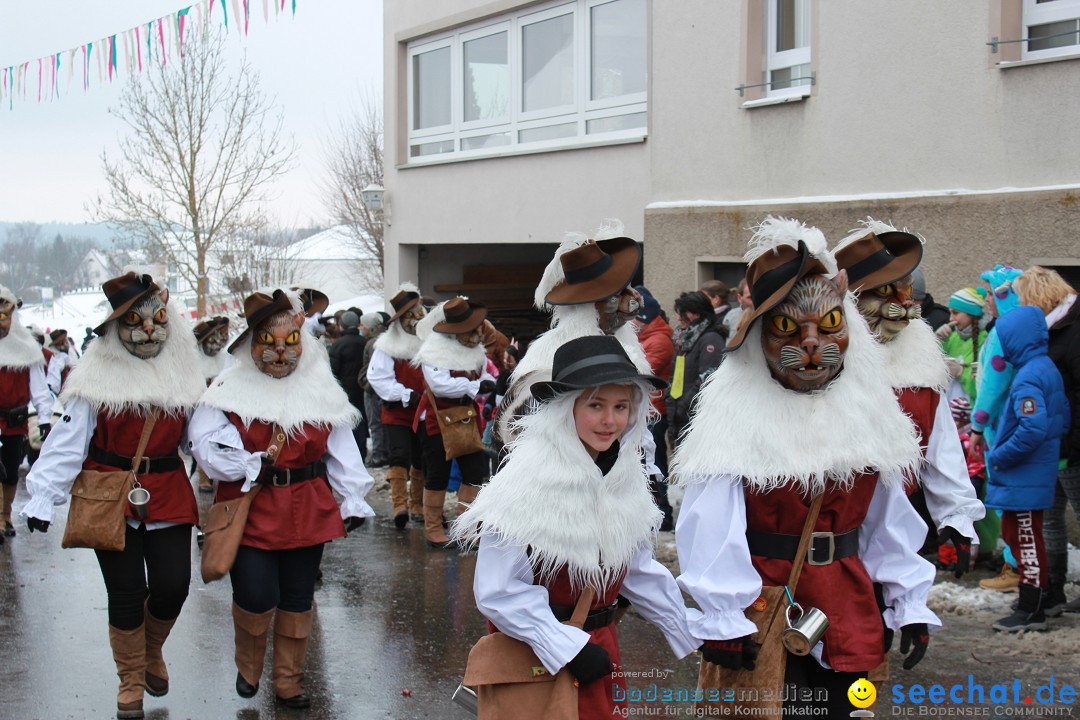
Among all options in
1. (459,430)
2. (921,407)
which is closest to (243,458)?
(921,407)

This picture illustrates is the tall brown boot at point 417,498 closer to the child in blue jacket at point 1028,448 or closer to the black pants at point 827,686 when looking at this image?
the child in blue jacket at point 1028,448

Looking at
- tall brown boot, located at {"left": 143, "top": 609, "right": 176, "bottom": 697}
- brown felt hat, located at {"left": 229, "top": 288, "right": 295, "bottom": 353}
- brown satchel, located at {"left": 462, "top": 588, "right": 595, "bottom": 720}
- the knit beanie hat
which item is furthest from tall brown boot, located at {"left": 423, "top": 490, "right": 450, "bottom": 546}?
brown satchel, located at {"left": 462, "top": 588, "right": 595, "bottom": 720}

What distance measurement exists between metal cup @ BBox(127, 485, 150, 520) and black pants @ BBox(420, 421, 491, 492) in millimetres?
3999

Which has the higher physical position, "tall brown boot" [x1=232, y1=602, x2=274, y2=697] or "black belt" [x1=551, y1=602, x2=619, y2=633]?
"black belt" [x1=551, y1=602, x2=619, y2=633]

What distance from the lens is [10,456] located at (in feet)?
32.1

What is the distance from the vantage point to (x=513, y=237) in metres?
14.4

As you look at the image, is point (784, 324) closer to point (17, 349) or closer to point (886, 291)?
point (886, 291)

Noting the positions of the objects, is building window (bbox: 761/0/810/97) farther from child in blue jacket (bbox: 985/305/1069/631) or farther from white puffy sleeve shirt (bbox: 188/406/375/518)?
white puffy sleeve shirt (bbox: 188/406/375/518)

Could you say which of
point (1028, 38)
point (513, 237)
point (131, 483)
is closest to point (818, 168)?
point (1028, 38)

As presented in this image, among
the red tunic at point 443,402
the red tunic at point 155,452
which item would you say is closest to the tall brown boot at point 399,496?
the red tunic at point 443,402

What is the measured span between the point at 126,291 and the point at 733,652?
369cm

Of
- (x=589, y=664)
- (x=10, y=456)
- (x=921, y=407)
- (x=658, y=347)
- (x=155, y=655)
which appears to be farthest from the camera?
(x=10, y=456)

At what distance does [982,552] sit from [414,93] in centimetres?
1141

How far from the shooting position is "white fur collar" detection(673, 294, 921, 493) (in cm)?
371
